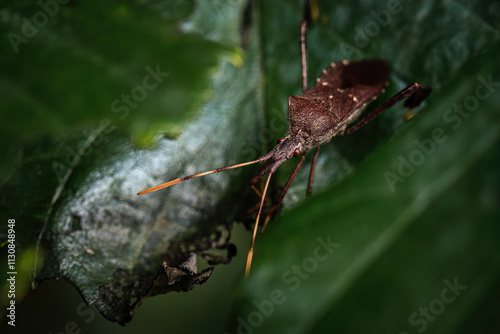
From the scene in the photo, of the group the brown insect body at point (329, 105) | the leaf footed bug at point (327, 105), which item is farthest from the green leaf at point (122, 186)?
the brown insect body at point (329, 105)

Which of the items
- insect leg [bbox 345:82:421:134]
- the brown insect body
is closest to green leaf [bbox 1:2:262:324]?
the brown insect body

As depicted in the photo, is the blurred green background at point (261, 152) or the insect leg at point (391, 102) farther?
the insect leg at point (391, 102)

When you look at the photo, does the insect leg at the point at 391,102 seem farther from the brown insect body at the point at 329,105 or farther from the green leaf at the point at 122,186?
the green leaf at the point at 122,186

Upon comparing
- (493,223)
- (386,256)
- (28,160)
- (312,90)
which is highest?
(28,160)

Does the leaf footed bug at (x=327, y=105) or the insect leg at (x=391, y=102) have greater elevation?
the leaf footed bug at (x=327, y=105)

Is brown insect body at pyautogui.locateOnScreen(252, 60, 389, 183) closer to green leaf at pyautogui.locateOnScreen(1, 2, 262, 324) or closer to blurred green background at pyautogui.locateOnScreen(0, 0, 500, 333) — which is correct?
blurred green background at pyautogui.locateOnScreen(0, 0, 500, 333)

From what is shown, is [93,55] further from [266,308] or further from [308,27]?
[266,308]

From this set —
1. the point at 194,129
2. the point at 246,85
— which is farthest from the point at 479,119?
the point at 194,129

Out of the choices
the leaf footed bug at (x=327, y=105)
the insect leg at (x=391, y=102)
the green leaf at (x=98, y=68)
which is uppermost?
the green leaf at (x=98, y=68)
